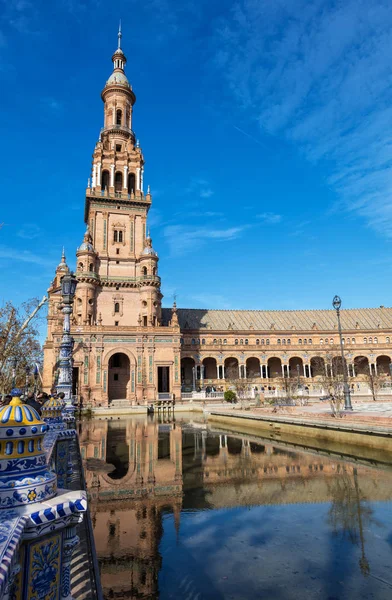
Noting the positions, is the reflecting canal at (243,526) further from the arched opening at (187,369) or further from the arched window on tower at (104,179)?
the arched window on tower at (104,179)

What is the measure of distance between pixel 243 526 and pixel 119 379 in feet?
139

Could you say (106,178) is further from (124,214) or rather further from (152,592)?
(152,592)

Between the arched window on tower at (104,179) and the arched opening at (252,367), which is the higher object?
the arched window on tower at (104,179)

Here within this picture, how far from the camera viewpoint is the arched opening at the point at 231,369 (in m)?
58.1

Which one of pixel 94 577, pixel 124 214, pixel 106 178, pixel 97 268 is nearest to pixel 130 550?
pixel 94 577

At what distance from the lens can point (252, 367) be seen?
213ft

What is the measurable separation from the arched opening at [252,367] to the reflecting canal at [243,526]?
157 feet

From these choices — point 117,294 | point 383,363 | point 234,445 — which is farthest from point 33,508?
point 383,363

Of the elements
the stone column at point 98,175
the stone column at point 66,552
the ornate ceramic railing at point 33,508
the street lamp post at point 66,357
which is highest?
the stone column at point 98,175

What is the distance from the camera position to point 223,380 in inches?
2303

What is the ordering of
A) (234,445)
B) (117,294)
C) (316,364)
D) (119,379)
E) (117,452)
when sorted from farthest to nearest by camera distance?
(316,364), (117,294), (119,379), (234,445), (117,452)

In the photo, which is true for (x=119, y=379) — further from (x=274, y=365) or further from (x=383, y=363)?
(x=383, y=363)

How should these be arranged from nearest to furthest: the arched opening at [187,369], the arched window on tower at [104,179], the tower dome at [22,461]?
the tower dome at [22,461]
the arched window on tower at [104,179]
the arched opening at [187,369]

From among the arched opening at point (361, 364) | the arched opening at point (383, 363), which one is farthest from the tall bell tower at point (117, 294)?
the arched opening at point (383, 363)
